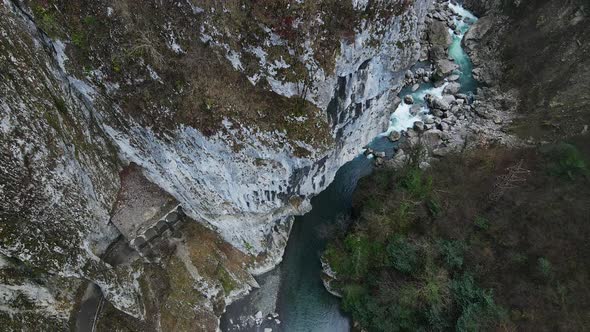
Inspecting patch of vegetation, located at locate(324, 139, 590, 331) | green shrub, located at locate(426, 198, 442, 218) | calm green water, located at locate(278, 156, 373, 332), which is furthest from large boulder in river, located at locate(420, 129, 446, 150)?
green shrub, located at locate(426, 198, 442, 218)

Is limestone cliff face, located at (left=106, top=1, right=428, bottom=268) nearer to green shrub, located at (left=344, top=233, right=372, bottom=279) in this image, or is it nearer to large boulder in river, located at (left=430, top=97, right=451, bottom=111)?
green shrub, located at (left=344, top=233, right=372, bottom=279)

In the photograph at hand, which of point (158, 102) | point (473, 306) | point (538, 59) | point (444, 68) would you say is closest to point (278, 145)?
point (158, 102)

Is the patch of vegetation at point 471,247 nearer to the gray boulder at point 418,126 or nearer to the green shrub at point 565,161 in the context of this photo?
the green shrub at point 565,161

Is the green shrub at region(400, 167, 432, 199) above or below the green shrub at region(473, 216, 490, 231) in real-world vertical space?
above

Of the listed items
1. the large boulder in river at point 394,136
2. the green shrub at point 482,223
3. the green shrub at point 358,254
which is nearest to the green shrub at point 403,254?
the green shrub at point 358,254

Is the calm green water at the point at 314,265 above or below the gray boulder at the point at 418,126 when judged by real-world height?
below

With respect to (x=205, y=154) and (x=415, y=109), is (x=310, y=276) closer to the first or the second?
(x=205, y=154)
